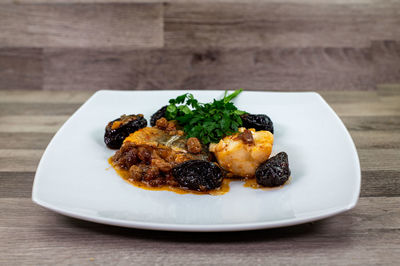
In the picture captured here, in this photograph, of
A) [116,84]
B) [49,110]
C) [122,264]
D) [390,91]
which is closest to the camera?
[122,264]

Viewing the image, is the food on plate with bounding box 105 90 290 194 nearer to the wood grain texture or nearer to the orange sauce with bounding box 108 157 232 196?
the orange sauce with bounding box 108 157 232 196

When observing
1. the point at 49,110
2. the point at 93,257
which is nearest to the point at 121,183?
the point at 93,257

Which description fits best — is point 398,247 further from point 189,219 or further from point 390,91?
point 390,91

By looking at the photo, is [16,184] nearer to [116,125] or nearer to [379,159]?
[116,125]

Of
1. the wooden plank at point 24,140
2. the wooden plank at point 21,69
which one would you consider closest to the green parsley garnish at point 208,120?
the wooden plank at point 24,140

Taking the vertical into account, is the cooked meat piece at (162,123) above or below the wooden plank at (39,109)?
above

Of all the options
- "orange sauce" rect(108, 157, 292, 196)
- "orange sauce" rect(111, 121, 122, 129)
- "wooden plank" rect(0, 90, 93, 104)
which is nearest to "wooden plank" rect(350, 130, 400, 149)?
"orange sauce" rect(108, 157, 292, 196)

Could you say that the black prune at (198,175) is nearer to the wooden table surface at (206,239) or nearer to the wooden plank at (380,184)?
the wooden table surface at (206,239)
